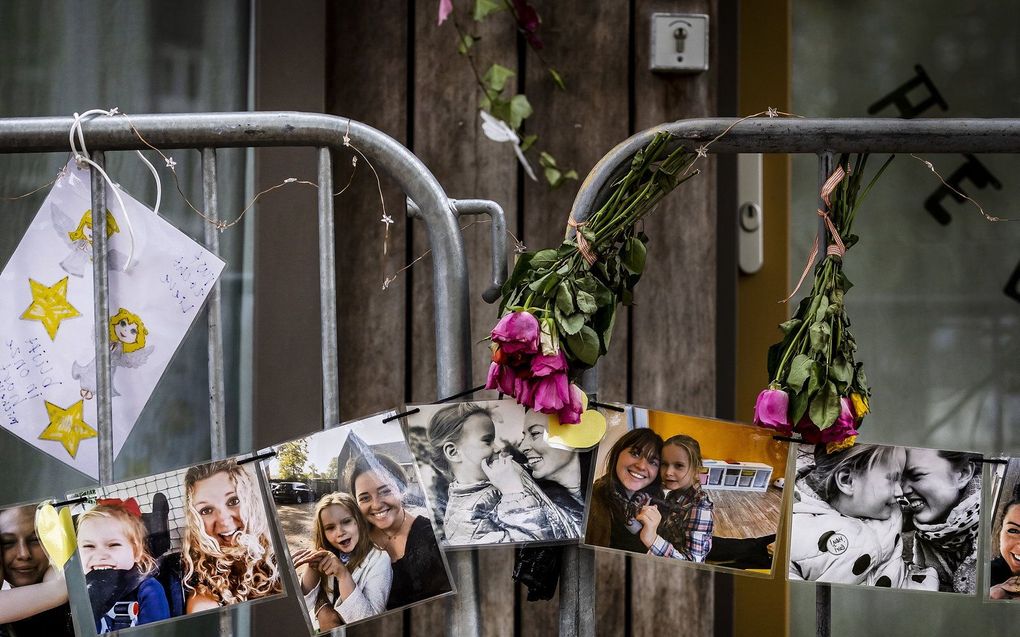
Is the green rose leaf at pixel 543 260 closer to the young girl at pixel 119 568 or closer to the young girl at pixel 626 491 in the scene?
the young girl at pixel 626 491

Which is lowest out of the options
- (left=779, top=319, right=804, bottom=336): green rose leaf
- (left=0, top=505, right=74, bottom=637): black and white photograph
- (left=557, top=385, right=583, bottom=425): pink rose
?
(left=0, top=505, right=74, bottom=637): black and white photograph

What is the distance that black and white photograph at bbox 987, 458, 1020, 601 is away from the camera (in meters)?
0.93

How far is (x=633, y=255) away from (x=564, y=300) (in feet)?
0.33

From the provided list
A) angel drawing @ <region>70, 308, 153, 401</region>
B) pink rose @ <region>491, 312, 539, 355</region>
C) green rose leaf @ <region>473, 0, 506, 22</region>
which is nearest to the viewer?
pink rose @ <region>491, 312, 539, 355</region>

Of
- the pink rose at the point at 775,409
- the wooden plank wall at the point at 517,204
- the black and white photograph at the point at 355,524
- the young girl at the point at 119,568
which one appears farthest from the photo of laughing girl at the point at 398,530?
the wooden plank wall at the point at 517,204

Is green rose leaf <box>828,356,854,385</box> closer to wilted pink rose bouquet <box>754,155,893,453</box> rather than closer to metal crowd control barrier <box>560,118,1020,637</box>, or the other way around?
wilted pink rose bouquet <box>754,155,893,453</box>

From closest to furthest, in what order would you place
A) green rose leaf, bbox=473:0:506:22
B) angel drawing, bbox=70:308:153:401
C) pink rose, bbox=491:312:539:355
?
pink rose, bbox=491:312:539:355
angel drawing, bbox=70:308:153:401
green rose leaf, bbox=473:0:506:22

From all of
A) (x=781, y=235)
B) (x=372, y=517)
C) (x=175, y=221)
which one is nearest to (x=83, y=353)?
(x=372, y=517)

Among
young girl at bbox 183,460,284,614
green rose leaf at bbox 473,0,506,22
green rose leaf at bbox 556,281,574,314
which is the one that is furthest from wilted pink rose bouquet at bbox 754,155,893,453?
green rose leaf at bbox 473,0,506,22

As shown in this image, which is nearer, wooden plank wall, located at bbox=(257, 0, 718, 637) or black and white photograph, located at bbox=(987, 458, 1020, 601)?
black and white photograph, located at bbox=(987, 458, 1020, 601)

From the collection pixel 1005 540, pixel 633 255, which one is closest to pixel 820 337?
pixel 633 255

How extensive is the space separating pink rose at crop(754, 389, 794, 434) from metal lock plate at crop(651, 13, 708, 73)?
916 millimetres

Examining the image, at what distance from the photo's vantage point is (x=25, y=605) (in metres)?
0.89

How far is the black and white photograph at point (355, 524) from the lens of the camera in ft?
2.92
